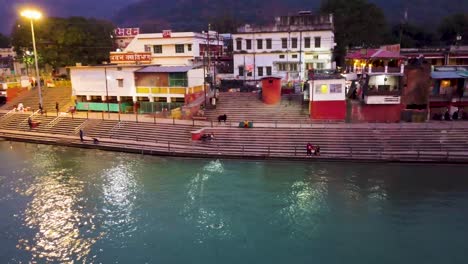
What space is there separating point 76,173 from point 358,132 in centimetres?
2284

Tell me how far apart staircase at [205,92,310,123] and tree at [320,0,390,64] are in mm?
27433

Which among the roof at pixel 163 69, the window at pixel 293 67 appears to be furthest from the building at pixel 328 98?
the window at pixel 293 67

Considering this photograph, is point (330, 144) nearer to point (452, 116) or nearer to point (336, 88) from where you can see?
point (336, 88)

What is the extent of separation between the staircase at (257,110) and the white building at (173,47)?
15528 millimetres

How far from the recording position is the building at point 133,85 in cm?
4141

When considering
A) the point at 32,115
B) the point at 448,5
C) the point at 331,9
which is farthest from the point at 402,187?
the point at 448,5

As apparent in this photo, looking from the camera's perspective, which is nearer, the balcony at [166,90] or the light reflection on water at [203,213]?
the light reflection on water at [203,213]

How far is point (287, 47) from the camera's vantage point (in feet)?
163

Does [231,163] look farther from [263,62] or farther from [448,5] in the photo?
[448,5]

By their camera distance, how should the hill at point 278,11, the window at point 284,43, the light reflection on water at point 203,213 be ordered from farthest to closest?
1. the hill at point 278,11
2. the window at point 284,43
3. the light reflection on water at point 203,213

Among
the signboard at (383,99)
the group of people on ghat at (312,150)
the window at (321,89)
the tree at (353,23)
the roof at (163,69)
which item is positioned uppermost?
the tree at (353,23)

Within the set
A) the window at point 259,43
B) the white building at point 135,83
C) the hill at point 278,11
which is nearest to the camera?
→ the white building at point 135,83

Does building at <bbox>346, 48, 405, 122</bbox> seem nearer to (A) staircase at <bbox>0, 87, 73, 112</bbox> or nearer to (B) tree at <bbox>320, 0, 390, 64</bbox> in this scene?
(B) tree at <bbox>320, 0, 390, 64</bbox>

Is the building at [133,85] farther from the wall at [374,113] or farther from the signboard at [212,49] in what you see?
the wall at [374,113]
